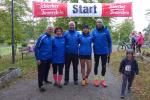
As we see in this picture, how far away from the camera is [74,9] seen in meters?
24.4

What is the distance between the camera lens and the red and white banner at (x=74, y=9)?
2444 cm

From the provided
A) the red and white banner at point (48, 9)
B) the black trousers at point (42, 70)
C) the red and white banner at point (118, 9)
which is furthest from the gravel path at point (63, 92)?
the red and white banner at point (118, 9)

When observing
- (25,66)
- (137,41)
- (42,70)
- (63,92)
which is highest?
(42,70)

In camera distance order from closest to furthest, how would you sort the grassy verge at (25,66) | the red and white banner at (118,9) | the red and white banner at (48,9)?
1. the grassy verge at (25,66)
2. the red and white banner at (48,9)
3. the red and white banner at (118,9)

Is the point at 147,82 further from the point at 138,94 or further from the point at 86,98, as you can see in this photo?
the point at 86,98

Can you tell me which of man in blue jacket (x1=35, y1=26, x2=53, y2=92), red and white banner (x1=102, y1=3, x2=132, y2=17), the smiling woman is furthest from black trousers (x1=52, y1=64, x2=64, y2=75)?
red and white banner (x1=102, y1=3, x2=132, y2=17)

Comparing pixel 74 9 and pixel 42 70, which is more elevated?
pixel 74 9

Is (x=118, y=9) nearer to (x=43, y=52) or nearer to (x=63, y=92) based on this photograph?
(x=43, y=52)

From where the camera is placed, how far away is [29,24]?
41.0 m

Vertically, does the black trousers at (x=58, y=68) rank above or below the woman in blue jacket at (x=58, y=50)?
below

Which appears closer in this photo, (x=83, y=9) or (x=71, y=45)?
(x=71, y=45)

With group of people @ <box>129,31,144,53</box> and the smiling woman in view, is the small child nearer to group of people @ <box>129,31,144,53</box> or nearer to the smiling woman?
the smiling woman

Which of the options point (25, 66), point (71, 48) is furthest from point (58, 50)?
point (25, 66)

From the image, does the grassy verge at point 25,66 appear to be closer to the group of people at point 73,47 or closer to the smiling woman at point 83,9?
the smiling woman at point 83,9
